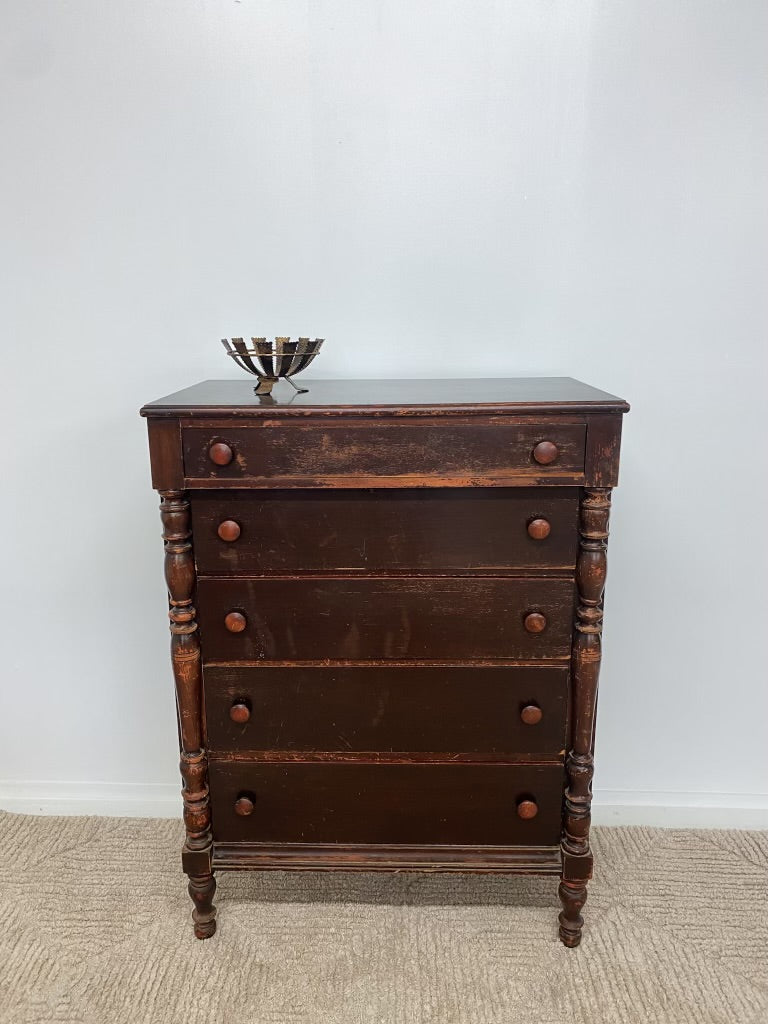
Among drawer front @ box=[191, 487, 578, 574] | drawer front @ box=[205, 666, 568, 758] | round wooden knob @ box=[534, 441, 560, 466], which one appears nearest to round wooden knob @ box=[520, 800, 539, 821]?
drawer front @ box=[205, 666, 568, 758]

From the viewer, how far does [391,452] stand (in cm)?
139

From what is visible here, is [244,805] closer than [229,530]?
No

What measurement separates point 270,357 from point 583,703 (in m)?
0.97

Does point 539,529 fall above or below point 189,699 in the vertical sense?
above

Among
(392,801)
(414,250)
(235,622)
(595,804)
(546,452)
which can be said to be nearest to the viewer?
(546,452)

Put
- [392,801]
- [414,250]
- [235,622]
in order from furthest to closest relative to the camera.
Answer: [414,250]
[392,801]
[235,622]

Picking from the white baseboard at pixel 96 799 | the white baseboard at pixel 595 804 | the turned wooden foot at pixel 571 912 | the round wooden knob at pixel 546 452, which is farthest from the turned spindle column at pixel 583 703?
the white baseboard at pixel 96 799

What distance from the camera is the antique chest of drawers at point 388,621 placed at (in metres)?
1.39

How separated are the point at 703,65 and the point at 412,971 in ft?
7.12

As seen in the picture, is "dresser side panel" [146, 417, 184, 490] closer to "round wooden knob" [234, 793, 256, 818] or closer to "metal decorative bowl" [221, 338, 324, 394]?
"metal decorative bowl" [221, 338, 324, 394]

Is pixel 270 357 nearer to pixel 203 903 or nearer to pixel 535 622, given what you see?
pixel 535 622

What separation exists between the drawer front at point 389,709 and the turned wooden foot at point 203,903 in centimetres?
34

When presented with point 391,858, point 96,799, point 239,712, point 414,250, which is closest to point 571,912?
point 391,858

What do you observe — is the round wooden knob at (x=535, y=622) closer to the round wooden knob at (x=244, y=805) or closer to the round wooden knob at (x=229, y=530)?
the round wooden knob at (x=229, y=530)
